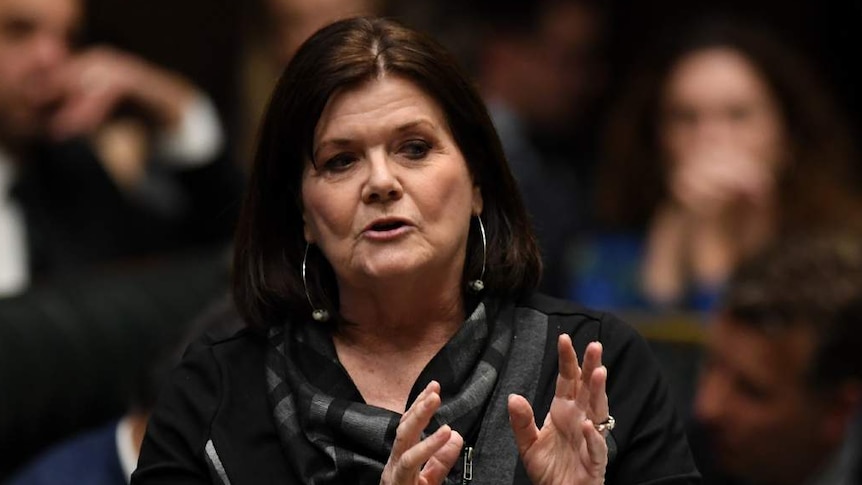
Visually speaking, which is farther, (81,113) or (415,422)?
(81,113)

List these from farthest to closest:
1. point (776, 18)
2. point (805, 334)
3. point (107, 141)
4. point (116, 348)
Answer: point (776, 18), point (107, 141), point (116, 348), point (805, 334)

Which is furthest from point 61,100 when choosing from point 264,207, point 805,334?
point 264,207

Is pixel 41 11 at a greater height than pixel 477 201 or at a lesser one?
lesser

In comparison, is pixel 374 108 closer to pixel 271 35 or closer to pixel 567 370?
pixel 567 370

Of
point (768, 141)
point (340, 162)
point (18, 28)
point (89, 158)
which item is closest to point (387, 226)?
point (340, 162)

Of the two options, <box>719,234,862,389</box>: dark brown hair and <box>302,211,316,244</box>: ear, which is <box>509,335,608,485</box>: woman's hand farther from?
<box>719,234,862,389</box>: dark brown hair

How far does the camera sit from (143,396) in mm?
2744

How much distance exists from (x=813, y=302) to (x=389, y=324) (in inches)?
54.7

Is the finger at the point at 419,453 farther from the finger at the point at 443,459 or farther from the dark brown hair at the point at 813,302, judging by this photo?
the dark brown hair at the point at 813,302

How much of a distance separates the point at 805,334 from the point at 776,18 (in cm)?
241

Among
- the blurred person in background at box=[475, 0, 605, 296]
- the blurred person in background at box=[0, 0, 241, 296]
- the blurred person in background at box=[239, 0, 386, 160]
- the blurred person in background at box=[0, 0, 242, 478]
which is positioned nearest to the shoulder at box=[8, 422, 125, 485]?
the blurred person in background at box=[0, 0, 242, 478]

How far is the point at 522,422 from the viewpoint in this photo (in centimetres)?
174

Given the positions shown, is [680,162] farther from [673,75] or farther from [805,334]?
[805,334]

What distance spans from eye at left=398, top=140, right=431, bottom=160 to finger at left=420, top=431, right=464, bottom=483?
338 millimetres
